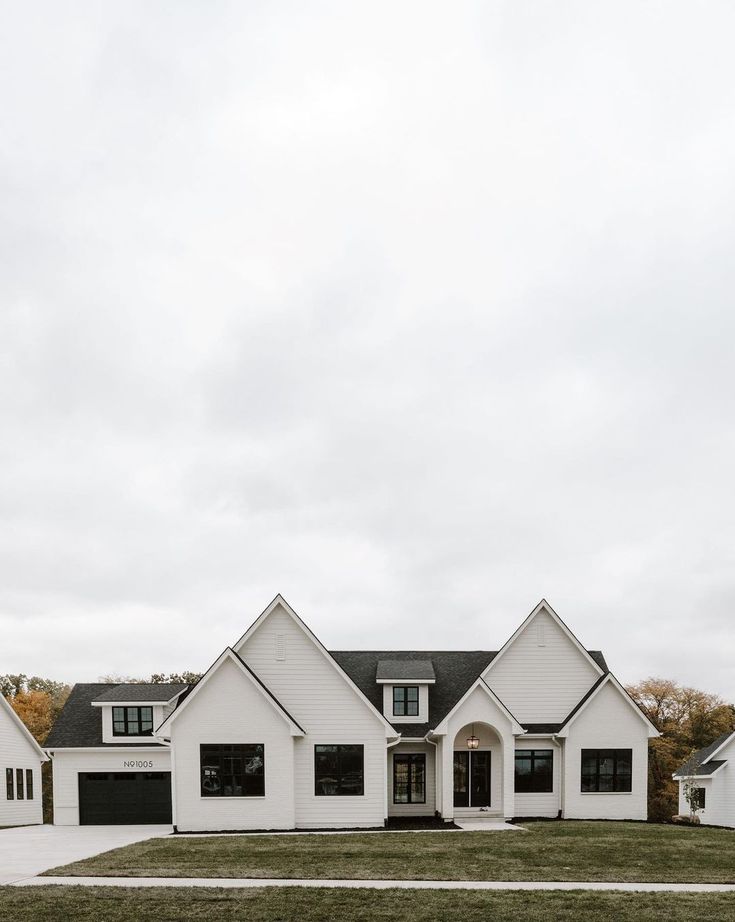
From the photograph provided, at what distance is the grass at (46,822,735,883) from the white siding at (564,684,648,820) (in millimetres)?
6033

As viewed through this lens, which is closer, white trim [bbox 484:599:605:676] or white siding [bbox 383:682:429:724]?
white siding [bbox 383:682:429:724]

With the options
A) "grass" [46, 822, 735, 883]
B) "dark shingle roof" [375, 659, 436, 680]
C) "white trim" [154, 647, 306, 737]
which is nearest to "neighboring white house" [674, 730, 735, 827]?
"dark shingle roof" [375, 659, 436, 680]

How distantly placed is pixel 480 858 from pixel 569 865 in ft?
6.36

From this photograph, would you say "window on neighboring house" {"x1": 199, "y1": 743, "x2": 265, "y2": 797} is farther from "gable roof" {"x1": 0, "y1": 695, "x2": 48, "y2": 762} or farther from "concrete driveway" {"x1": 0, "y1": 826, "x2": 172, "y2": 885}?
"gable roof" {"x1": 0, "y1": 695, "x2": 48, "y2": 762}

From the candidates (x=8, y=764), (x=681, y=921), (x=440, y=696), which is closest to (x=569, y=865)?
(x=681, y=921)

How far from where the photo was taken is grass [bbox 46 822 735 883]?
1483 centimetres

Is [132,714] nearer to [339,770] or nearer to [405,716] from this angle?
[339,770]

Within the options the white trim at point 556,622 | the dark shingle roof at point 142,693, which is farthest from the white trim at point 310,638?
the dark shingle roof at point 142,693

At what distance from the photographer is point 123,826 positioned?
30766mm

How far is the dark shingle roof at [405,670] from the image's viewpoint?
3112cm

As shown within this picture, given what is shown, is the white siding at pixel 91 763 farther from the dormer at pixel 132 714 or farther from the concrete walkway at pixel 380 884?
the concrete walkway at pixel 380 884

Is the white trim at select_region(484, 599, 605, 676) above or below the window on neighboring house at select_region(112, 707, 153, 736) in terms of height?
above

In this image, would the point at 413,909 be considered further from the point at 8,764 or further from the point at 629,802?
the point at 8,764

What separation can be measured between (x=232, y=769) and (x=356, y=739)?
4.28m
